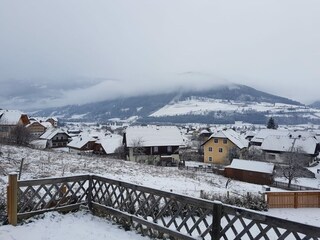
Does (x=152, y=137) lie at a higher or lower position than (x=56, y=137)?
higher

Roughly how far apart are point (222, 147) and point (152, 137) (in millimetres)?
13859

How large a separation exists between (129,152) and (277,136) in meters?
28.6

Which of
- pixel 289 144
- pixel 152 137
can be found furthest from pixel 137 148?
pixel 289 144

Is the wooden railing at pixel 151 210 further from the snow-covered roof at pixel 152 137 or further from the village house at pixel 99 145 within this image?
the village house at pixel 99 145

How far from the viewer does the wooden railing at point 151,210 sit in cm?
646

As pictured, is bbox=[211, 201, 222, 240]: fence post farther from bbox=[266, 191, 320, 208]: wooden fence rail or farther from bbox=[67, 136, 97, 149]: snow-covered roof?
bbox=[67, 136, 97, 149]: snow-covered roof

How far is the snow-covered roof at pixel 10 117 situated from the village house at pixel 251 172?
4274 centimetres

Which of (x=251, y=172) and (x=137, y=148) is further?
(x=137, y=148)

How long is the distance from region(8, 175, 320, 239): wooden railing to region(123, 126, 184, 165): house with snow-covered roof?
42.4 meters

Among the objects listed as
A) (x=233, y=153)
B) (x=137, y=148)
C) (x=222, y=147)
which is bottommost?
(x=233, y=153)

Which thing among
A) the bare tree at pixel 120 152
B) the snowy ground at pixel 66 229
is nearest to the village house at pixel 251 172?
Answer: the bare tree at pixel 120 152

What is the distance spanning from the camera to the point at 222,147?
59906 millimetres

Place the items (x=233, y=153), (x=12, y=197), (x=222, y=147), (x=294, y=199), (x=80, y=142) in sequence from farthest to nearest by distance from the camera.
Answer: (x=80, y=142) < (x=222, y=147) < (x=233, y=153) < (x=294, y=199) < (x=12, y=197)

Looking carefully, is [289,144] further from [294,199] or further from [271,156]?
[294,199]
